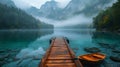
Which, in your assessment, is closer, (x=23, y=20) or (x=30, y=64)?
(x=30, y=64)

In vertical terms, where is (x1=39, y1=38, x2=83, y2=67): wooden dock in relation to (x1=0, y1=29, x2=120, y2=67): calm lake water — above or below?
above

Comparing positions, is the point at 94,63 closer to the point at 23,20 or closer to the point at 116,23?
the point at 116,23

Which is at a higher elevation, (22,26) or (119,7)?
(119,7)

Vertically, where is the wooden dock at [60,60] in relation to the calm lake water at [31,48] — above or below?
above

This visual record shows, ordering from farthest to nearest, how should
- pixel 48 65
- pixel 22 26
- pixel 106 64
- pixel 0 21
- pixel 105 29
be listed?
pixel 22 26, pixel 0 21, pixel 105 29, pixel 106 64, pixel 48 65

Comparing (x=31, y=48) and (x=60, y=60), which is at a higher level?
(x=60, y=60)

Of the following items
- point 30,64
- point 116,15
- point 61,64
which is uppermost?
point 116,15

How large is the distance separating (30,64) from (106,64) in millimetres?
10537

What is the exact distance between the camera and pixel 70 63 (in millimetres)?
13664

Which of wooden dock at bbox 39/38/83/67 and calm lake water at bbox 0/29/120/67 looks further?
calm lake water at bbox 0/29/120/67

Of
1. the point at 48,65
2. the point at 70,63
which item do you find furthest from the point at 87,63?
the point at 48,65

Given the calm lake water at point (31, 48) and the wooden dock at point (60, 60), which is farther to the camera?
the calm lake water at point (31, 48)

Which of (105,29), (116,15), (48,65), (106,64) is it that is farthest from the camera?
(105,29)

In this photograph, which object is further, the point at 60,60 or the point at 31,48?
the point at 31,48
